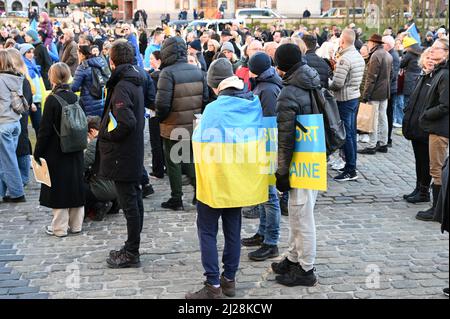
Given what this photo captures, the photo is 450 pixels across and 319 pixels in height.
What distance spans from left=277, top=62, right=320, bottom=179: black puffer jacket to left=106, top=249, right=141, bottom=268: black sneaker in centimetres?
168

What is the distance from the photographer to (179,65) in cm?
743

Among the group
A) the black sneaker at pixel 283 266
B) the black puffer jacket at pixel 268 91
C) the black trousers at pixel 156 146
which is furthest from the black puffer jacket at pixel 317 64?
the black sneaker at pixel 283 266

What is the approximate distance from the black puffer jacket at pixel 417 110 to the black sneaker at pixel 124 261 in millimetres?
3824

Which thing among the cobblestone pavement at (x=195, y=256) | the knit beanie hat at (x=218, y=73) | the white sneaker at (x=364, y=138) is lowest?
the cobblestone pavement at (x=195, y=256)

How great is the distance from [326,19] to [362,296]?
3745 cm

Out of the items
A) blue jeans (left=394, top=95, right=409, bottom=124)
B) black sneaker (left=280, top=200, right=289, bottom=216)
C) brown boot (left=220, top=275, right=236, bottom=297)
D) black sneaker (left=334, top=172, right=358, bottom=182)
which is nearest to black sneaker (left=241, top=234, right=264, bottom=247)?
black sneaker (left=280, top=200, right=289, bottom=216)

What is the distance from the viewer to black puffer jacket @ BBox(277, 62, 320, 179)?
5117 millimetres

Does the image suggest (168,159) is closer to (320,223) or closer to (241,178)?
(320,223)

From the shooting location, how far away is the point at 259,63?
603 centimetres

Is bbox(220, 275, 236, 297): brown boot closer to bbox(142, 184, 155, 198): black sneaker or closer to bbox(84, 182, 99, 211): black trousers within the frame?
bbox(84, 182, 99, 211): black trousers

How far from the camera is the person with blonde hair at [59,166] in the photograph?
654 cm

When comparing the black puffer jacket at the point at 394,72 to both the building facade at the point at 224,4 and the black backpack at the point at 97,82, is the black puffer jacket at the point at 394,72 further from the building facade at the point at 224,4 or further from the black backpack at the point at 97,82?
the building facade at the point at 224,4

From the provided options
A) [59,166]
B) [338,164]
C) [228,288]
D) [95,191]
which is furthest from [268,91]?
[338,164]
